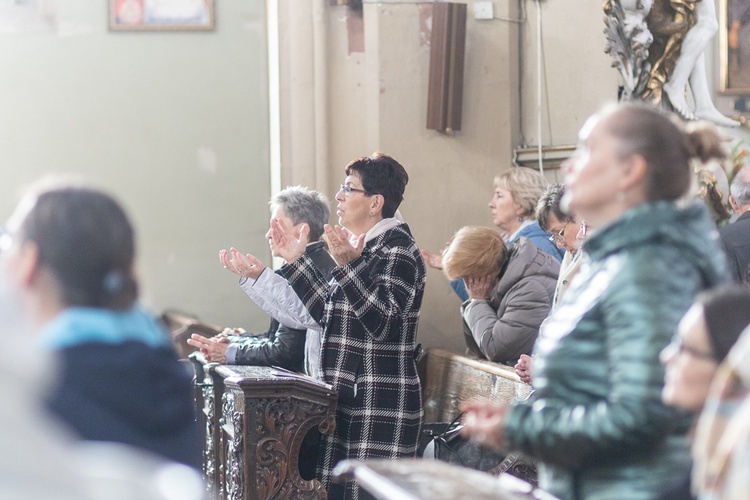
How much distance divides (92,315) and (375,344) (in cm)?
251

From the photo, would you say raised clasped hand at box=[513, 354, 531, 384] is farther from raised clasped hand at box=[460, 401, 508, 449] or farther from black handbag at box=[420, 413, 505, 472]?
raised clasped hand at box=[460, 401, 508, 449]

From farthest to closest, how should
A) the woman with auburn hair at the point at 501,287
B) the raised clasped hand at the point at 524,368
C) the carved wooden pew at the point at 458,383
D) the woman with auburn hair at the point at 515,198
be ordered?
the woman with auburn hair at the point at 515,198
the woman with auburn hair at the point at 501,287
the carved wooden pew at the point at 458,383
the raised clasped hand at the point at 524,368

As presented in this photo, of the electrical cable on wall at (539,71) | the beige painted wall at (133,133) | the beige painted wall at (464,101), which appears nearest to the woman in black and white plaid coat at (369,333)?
the beige painted wall at (464,101)

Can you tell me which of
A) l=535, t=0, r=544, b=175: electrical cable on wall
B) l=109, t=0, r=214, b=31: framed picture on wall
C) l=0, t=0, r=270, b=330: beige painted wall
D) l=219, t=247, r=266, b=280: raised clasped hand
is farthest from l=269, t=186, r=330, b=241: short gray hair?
l=109, t=0, r=214, b=31: framed picture on wall

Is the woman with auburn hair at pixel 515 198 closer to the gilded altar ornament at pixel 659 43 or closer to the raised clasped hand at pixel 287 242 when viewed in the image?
the gilded altar ornament at pixel 659 43

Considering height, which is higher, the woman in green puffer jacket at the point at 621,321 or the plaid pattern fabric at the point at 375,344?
the woman in green puffer jacket at the point at 621,321

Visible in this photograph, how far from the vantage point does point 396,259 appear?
4.37 m

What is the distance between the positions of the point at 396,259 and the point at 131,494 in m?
3.26

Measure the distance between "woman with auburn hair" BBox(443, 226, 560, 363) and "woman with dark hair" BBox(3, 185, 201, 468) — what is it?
2.97 meters

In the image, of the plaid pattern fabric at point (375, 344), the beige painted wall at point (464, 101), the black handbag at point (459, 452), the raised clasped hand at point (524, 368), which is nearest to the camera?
the raised clasped hand at point (524, 368)

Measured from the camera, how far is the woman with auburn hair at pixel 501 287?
481 centimetres

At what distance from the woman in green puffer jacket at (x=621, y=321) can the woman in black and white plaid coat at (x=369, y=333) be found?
2034 mm

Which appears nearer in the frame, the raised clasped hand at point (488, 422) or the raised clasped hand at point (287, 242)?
the raised clasped hand at point (488, 422)

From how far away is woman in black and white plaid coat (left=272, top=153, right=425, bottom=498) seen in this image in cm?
430
